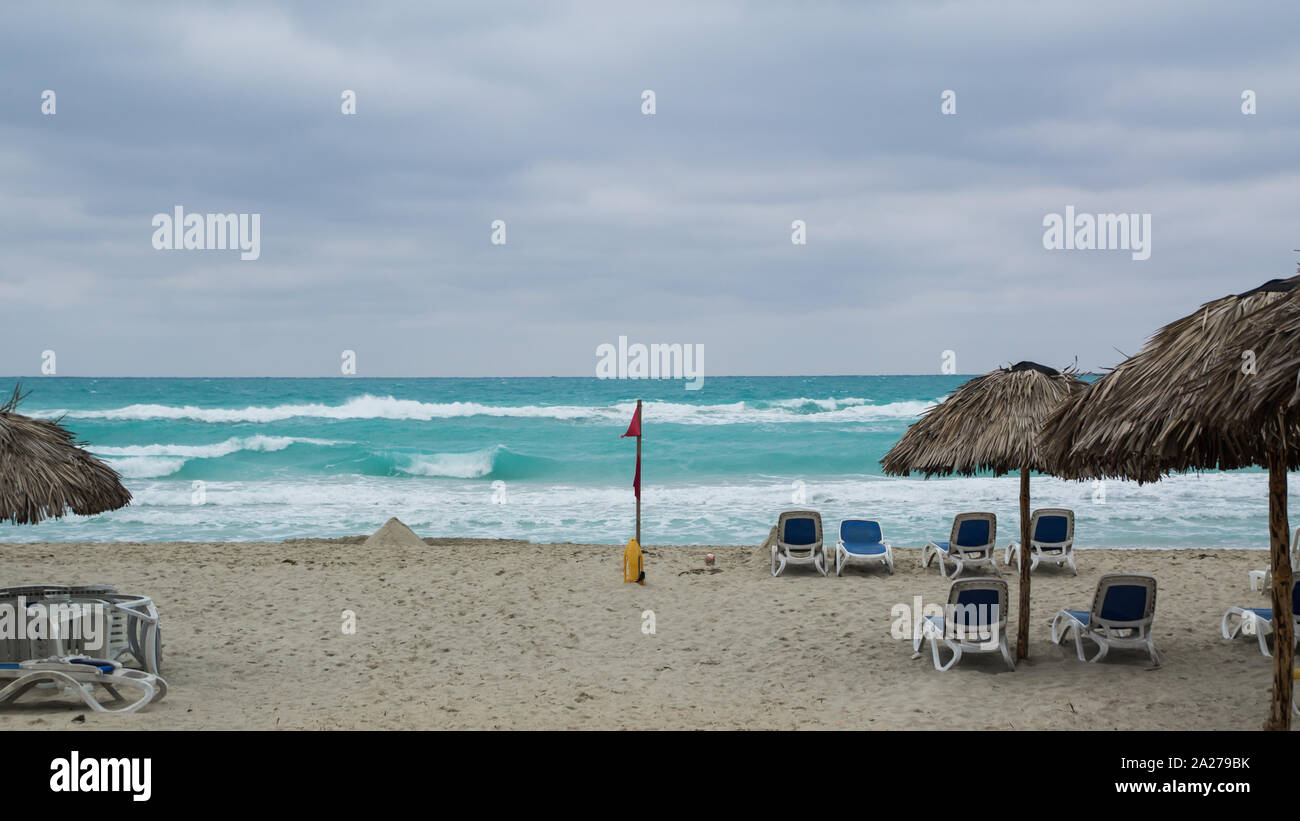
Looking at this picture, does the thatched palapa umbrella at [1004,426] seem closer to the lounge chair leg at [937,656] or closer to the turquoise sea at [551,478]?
the lounge chair leg at [937,656]

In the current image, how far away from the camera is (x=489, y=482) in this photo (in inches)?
1069

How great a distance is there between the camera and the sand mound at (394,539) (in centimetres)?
1386

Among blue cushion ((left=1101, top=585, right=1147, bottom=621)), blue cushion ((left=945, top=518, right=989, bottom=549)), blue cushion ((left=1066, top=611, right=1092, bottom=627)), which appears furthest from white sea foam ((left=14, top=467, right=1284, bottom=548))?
blue cushion ((left=1101, top=585, right=1147, bottom=621))

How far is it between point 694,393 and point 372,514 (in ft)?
141

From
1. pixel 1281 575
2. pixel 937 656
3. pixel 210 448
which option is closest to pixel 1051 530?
pixel 937 656

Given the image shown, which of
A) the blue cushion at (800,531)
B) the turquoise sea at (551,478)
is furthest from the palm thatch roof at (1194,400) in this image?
the turquoise sea at (551,478)

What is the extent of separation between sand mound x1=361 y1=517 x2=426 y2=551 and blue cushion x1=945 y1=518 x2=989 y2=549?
7.60 m

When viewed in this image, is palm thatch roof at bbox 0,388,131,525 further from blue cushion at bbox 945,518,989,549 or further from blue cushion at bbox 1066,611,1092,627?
blue cushion at bbox 945,518,989,549

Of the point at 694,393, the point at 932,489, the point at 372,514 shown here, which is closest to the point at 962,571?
the point at 932,489

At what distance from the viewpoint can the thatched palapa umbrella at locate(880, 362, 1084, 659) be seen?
7.52 metres

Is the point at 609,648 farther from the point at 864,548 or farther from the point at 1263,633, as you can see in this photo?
the point at 1263,633

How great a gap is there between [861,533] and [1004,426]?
500 cm

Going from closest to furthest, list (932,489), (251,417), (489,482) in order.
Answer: (932,489)
(489,482)
(251,417)
